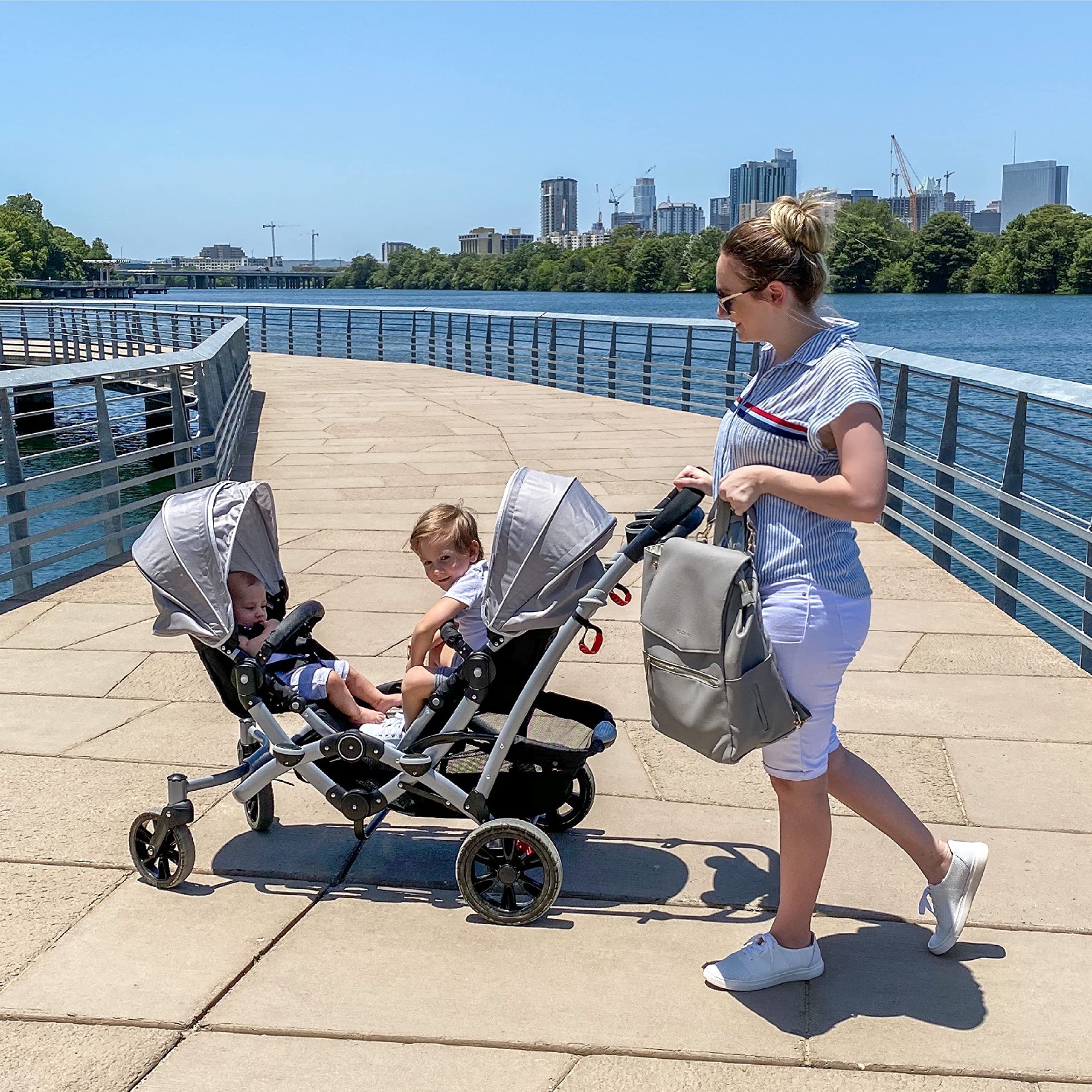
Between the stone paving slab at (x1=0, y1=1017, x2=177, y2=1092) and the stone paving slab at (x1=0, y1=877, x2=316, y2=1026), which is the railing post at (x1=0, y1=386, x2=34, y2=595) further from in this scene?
the stone paving slab at (x1=0, y1=1017, x2=177, y2=1092)

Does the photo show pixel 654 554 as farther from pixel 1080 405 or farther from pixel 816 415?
pixel 1080 405

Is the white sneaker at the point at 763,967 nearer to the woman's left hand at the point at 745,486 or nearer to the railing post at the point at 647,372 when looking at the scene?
the woman's left hand at the point at 745,486

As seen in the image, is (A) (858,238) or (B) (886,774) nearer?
(A) (858,238)

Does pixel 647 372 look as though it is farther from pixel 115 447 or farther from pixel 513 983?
pixel 513 983

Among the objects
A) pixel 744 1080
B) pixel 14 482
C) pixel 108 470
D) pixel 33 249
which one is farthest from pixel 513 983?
pixel 33 249

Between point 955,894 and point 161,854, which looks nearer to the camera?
point 955,894

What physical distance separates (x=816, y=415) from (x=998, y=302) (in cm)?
9387

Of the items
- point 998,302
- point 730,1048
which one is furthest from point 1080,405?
point 998,302

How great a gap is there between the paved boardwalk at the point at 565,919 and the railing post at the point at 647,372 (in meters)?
11.2

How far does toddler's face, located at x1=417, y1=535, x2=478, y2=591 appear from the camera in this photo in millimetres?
3564

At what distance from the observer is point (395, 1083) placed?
2.57 meters

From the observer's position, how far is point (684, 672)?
8.85 ft

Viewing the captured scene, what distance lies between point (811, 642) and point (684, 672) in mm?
259

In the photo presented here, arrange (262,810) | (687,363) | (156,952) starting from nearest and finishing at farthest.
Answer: (156,952) < (262,810) < (687,363)
